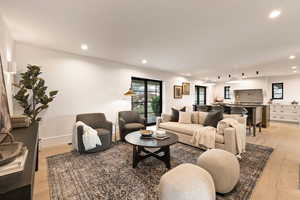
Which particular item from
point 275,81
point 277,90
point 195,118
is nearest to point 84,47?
point 195,118

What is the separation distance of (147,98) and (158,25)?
3845 mm

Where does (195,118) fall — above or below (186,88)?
below

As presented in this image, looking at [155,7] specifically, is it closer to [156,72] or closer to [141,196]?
[141,196]

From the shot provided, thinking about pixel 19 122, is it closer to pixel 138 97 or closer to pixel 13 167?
pixel 13 167

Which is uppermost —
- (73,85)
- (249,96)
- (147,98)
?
(73,85)

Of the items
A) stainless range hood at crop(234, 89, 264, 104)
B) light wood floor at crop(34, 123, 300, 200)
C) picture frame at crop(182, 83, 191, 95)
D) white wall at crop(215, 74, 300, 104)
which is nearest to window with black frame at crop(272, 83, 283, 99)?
white wall at crop(215, 74, 300, 104)

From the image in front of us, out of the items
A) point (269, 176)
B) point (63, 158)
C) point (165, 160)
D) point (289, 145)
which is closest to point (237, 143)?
point (269, 176)

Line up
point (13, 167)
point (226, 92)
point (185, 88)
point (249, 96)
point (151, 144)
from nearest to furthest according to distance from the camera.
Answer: point (13, 167), point (151, 144), point (185, 88), point (249, 96), point (226, 92)

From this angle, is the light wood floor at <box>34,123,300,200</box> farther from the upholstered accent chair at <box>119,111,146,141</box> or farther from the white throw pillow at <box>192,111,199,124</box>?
the white throw pillow at <box>192,111,199,124</box>

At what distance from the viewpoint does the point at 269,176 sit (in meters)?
2.32

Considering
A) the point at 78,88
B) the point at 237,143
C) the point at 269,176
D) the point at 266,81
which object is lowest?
the point at 269,176

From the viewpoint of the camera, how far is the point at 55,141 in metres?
3.78

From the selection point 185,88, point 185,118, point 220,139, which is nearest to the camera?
point 220,139

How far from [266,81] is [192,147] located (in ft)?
24.0
